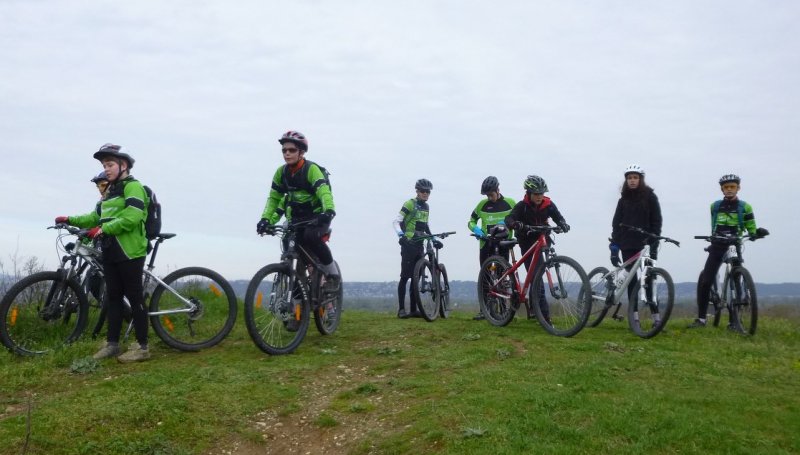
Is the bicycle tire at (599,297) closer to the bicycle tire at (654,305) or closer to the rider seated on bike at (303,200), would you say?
the bicycle tire at (654,305)

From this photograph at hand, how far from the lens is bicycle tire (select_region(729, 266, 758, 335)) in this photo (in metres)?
9.22

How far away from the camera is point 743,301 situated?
948cm

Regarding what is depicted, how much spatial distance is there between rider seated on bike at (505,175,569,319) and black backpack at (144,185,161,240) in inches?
199

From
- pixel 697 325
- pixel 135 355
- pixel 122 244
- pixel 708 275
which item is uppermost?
pixel 122 244

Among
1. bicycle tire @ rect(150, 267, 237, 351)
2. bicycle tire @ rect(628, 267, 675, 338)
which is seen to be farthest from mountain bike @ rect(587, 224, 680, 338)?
bicycle tire @ rect(150, 267, 237, 351)

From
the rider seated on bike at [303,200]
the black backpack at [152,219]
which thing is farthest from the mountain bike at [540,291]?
the black backpack at [152,219]

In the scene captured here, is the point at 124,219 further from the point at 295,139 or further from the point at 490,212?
the point at 490,212

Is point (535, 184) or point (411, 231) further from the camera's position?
A: point (411, 231)

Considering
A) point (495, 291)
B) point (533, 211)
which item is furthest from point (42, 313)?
point (533, 211)

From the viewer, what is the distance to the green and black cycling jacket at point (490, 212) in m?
11.3

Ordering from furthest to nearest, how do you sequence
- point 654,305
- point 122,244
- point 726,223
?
1. point 726,223
2. point 654,305
3. point 122,244

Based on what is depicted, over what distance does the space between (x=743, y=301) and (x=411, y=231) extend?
17.7ft

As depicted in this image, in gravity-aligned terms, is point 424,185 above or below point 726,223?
above

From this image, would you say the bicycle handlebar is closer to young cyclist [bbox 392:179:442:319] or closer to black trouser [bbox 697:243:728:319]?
black trouser [bbox 697:243:728:319]
